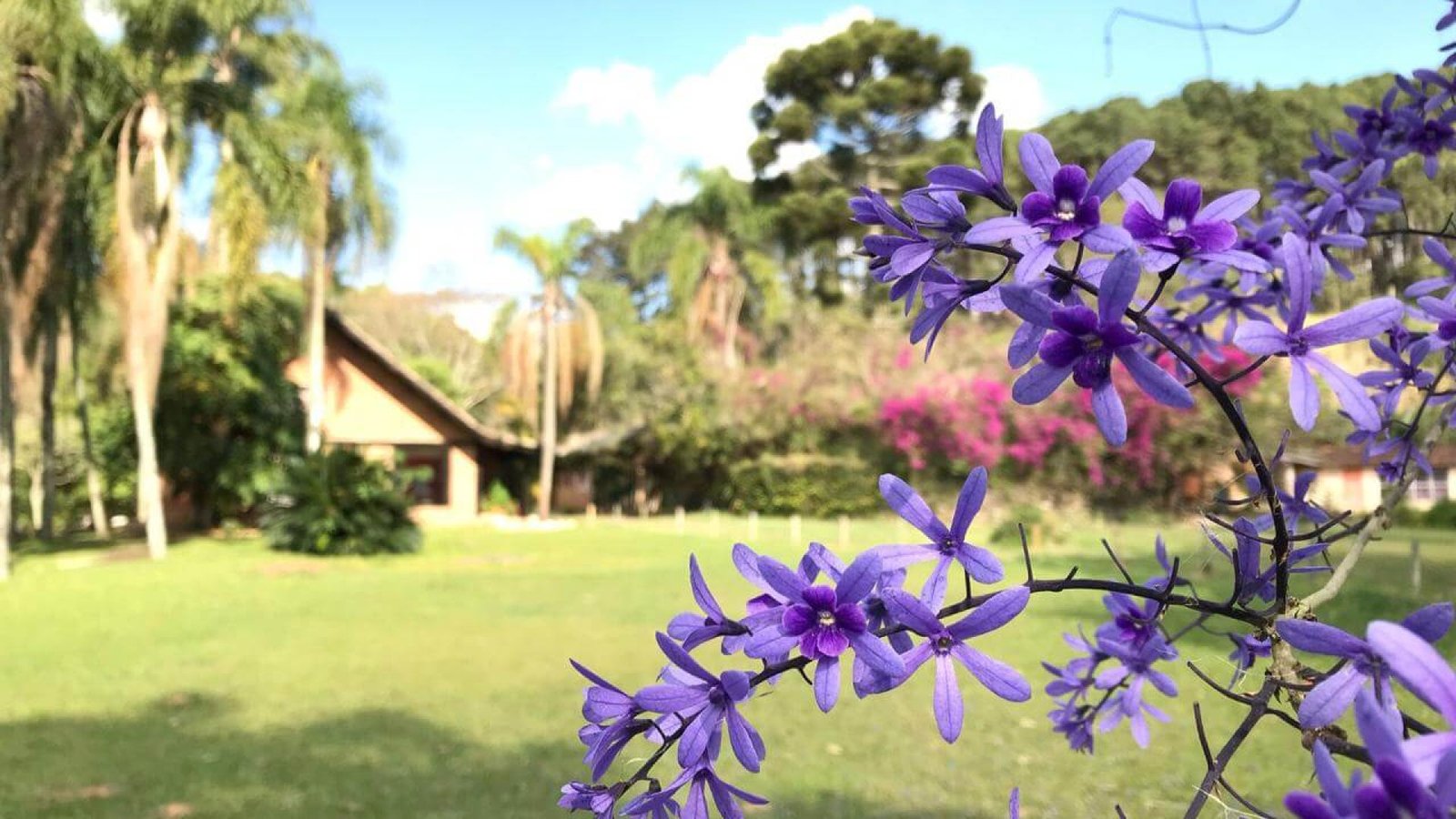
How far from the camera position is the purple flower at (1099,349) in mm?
660

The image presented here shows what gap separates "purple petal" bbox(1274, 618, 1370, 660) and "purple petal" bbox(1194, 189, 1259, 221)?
1.13ft

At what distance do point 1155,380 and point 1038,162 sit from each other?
8.6 inches

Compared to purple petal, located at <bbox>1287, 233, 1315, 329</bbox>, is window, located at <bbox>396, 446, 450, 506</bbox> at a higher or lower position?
lower

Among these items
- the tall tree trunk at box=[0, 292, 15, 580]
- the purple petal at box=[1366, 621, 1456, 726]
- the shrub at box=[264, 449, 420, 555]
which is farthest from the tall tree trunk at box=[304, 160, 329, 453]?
the purple petal at box=[1366, 621, 1456, 726]

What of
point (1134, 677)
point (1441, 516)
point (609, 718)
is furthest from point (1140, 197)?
point (1441, 516)

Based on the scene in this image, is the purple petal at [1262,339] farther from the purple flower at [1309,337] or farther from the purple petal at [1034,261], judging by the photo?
the purple petal at [1034,261]

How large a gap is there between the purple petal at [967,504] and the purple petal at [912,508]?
12 millimetres

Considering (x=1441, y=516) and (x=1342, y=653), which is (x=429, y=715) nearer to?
(x=1342, y=653)

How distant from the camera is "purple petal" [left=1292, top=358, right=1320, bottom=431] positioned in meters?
0.73

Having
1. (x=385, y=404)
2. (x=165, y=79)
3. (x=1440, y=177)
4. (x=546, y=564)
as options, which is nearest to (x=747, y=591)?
(x=546, y=564)

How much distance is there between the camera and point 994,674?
756 millimetres

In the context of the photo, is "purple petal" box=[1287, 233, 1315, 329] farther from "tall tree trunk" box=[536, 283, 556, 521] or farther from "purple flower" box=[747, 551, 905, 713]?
"tall tree trunk" box=[536, 283, 556, 521]

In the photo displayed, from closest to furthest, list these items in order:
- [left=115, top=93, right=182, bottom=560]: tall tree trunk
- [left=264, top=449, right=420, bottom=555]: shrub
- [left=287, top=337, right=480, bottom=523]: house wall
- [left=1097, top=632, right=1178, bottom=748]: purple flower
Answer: [left=1097, top=632, right=1178, bottom=748]: purple flower
[left=115, top=93, right=182, bottom=560]: tall tree trunk
[left=264, top=449, right=420, bottom=555]: shrub
[left=287, top=337, right=480, bottom=523]: house wall

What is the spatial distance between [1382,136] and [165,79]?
1557cm
